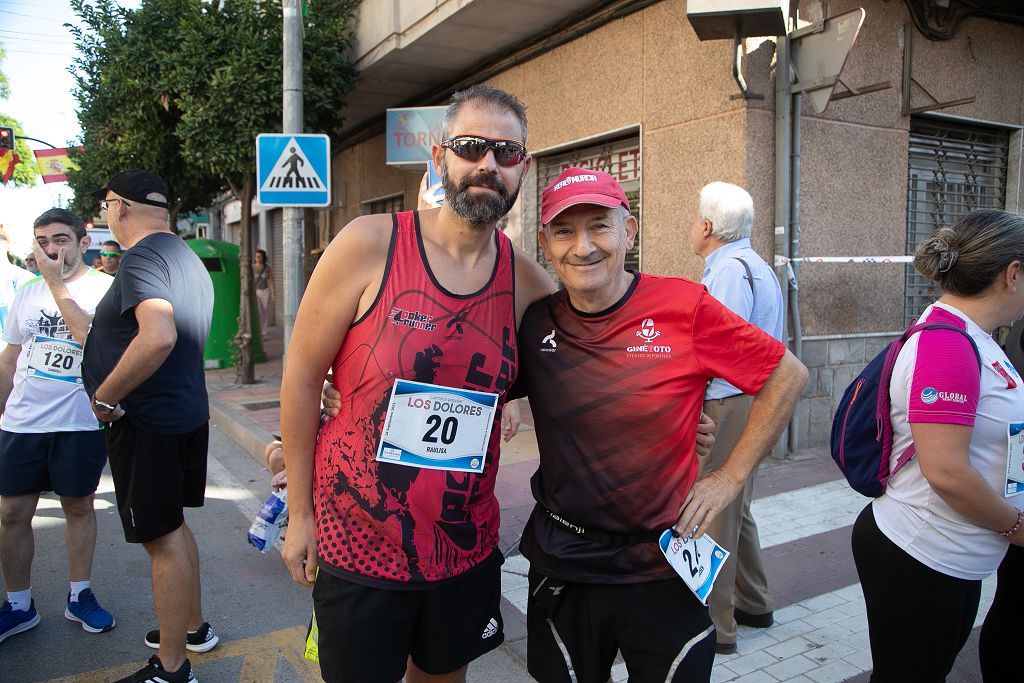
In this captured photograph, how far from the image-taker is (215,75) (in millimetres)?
8883

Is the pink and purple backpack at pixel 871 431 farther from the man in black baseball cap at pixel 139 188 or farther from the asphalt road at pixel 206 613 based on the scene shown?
the man in black baseball cap at pixel 139 188

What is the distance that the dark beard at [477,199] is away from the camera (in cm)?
189

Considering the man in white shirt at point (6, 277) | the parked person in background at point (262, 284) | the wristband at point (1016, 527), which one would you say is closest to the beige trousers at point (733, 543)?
the wristband at point (1016, 527)

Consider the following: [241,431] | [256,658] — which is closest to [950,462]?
[256,658]

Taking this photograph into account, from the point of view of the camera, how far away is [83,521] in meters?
3.44

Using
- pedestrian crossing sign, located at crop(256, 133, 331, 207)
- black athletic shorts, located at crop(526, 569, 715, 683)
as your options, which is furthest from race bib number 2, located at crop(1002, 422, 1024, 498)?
pedestrian crossing sign, located at crop(256, 133, 331, 207)

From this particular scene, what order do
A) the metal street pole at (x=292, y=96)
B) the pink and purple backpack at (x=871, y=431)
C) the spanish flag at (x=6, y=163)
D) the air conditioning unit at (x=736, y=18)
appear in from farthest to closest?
the spanish flag at (x=6, y=163) < the metal street pole at (x=292, y=96) < the air conditioning unit at (x=736, y=18) < the pink and purple backpack at (x=871, y=431)

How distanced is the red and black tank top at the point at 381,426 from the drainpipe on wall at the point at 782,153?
4385 millimetres

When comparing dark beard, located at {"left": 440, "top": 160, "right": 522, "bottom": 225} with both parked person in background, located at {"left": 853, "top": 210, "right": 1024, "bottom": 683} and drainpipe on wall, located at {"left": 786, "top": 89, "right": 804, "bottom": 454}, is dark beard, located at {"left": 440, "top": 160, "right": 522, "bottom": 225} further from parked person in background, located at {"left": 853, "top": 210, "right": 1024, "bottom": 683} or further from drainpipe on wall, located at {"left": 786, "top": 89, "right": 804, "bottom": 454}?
drainpipe on wall, located at {"left": 786, "top": 89, "right": 804, "bottom": 454}

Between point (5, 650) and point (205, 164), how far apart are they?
7.55m

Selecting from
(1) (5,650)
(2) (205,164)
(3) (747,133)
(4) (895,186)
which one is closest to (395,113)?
(2) (205,164)

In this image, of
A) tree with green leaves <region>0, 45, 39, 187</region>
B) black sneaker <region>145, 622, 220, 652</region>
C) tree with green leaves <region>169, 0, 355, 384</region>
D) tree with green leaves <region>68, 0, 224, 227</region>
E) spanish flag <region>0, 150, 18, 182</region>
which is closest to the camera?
black sneaker <region>145, 622, 220, 652</region>

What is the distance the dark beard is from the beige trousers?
1.50 m

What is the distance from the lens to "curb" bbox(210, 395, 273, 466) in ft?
22.7
